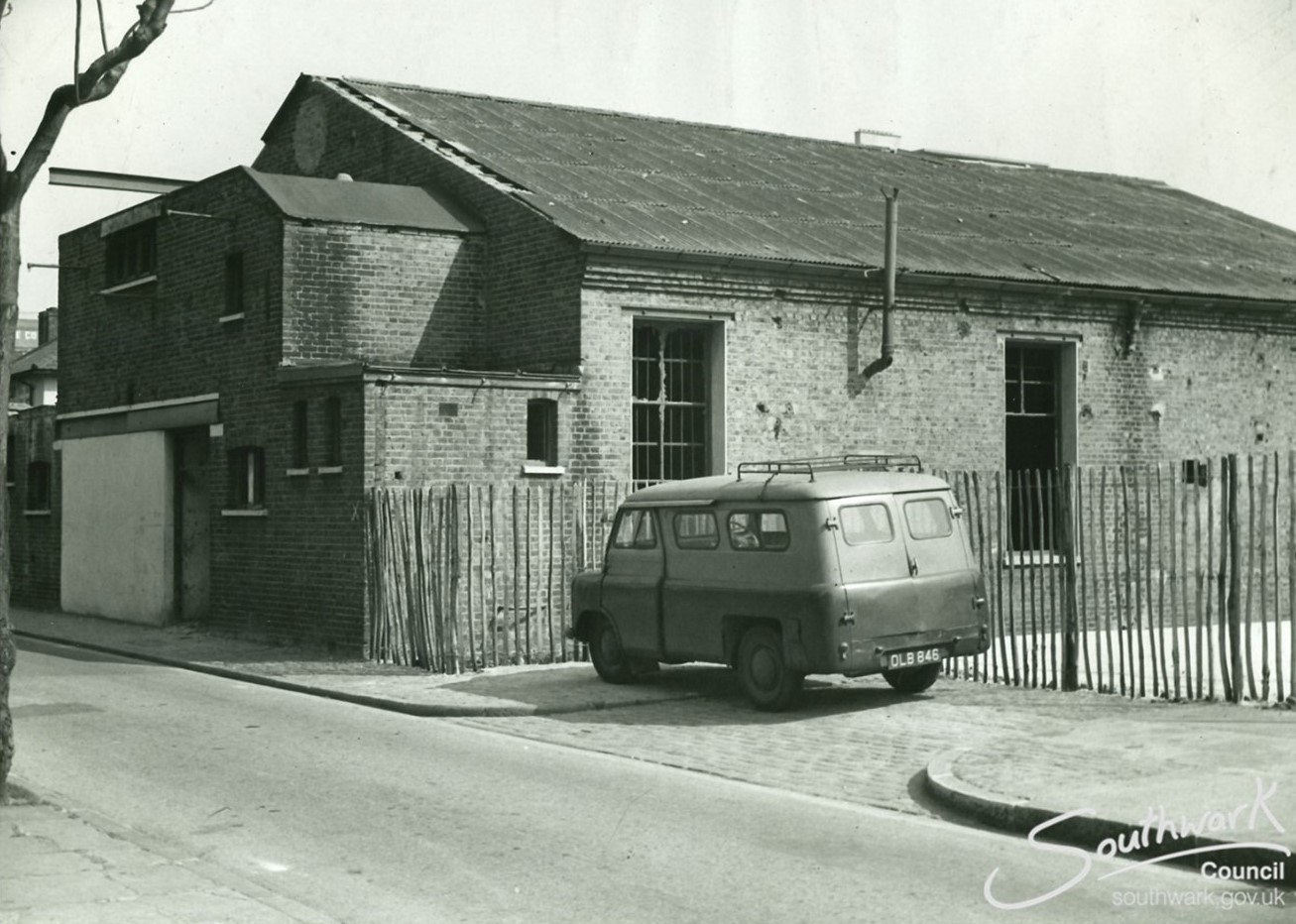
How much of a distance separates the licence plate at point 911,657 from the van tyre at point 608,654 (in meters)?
3.09

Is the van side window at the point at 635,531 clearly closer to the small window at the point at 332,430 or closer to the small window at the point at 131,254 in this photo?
the small window at the point at 332,430

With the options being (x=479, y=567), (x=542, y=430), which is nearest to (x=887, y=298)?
(x=542, y=430)

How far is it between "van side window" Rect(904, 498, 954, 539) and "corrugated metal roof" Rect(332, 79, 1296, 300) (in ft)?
22.8

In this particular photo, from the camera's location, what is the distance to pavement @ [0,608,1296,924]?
752 cm

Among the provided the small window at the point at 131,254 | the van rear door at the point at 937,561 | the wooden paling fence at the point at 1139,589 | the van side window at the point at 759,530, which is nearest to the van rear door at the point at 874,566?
the van rear door at the point at 937,561

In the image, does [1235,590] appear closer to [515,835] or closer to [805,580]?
[805,580]

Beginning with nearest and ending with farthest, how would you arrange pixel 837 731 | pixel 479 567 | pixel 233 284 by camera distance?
pixel 837 731
pixel 479 567
pixel 233 284

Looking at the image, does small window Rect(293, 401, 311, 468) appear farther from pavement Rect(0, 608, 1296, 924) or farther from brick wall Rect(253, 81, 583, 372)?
brick wall Rect(253, 81, 583, 372)

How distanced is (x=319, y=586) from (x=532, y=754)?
8297 millimetres

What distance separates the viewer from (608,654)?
15922mm

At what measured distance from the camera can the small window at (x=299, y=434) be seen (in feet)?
65.9

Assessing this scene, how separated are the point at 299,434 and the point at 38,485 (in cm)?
1171

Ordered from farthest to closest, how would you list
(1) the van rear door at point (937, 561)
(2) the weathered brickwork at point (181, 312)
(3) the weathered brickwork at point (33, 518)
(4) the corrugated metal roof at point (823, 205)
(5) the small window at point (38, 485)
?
(5) the small window at point (38, 485), (3) the weathered brickwork at point (33, 518), (4) the corrugated metal roof at point (823, 205), (2) the weathered brickwork at point (181, 312), (1) the van rear door at point (937, 561)

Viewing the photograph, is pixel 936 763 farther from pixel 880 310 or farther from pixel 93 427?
pixel 93 427
